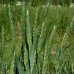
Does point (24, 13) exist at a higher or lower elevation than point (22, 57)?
higher

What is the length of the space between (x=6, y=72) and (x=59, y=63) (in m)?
0.22

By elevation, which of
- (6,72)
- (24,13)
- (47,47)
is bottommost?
(6,72)

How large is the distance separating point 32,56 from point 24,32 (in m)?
0.10

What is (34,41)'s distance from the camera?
1.07 meters

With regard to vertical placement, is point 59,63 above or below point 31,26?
below

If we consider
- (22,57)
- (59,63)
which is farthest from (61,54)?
(22,57)

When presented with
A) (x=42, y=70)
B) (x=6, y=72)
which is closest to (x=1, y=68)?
(x=6, y=72)

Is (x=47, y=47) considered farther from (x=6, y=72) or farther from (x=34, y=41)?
(x=6, y=72)

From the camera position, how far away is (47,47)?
107cm

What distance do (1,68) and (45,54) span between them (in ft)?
0.58

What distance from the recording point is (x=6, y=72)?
1106 millimetres

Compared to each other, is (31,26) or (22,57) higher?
(31,26)

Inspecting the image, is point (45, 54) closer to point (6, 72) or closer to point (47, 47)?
point (47, 47)

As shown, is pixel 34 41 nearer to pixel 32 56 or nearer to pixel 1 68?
pixel 32 56
